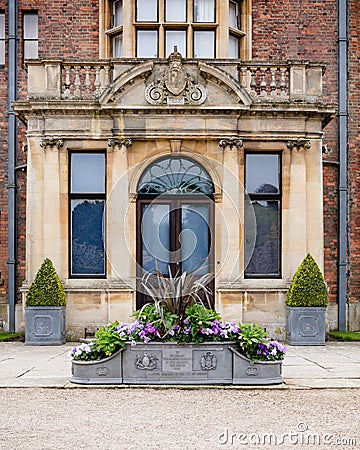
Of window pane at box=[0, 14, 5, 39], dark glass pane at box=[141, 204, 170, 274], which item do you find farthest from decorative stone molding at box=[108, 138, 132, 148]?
window pane at box=[0, 14, 5, 39]

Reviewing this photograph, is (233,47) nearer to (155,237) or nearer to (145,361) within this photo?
(155,237)

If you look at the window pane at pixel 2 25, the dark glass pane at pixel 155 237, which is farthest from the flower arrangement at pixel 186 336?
the window pane at pixel 2 25

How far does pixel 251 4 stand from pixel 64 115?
5.27 metres

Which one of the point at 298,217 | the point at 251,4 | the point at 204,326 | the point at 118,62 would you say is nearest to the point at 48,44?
the point at 118,62

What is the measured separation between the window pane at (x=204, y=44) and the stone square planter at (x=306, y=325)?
5771 millimetres

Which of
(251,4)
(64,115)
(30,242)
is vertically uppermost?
(251,4)

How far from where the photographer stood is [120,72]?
14.5 m

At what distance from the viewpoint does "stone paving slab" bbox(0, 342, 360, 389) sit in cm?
957

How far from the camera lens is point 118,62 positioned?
569 inches

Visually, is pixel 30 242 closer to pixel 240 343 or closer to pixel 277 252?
pixel 277 252

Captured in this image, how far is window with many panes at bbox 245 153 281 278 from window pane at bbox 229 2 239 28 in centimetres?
350

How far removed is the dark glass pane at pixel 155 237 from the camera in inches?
572

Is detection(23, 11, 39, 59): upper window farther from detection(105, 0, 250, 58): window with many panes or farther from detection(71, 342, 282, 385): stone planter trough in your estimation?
detection(71, 342, 282, 385): stone planter trough

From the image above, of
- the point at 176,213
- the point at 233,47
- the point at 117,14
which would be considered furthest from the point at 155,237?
→ the point at 117,14
